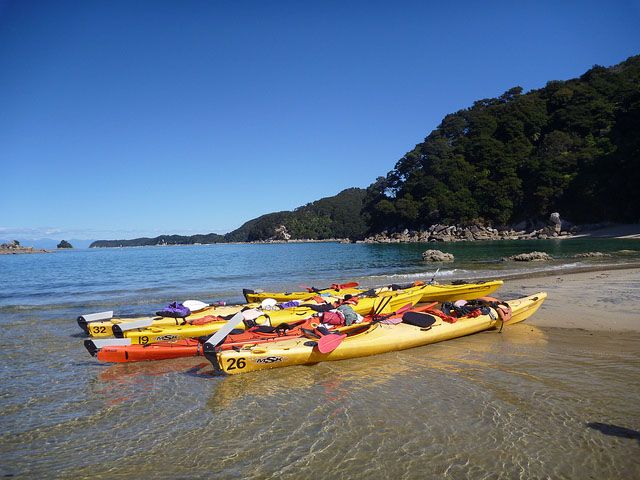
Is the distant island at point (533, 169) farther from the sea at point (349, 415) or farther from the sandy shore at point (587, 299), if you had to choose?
the sea at point (349, 415)

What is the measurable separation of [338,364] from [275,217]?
179m

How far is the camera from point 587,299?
11398 mm

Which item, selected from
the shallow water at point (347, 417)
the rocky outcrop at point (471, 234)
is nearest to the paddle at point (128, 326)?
the shallow water at point (347, 417)

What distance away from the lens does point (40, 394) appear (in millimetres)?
6367

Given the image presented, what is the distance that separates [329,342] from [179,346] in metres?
2.95

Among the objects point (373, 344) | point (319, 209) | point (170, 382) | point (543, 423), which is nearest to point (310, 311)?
point (373, 344)

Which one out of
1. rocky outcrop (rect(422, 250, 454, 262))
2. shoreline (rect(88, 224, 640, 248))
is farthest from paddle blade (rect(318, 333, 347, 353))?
shoreline (rect(88, 224, 640, 248))

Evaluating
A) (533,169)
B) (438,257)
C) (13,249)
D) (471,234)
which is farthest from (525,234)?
(13,249)

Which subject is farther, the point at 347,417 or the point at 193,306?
the point at 193,306

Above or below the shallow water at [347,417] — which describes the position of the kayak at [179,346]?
above

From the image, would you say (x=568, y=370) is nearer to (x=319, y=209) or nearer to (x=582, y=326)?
(x=582, y=326)

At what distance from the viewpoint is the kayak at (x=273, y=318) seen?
8.77 metres

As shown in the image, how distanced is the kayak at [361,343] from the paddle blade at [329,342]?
0.07 meters

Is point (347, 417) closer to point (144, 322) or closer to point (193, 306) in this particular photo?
point (144, 322)
